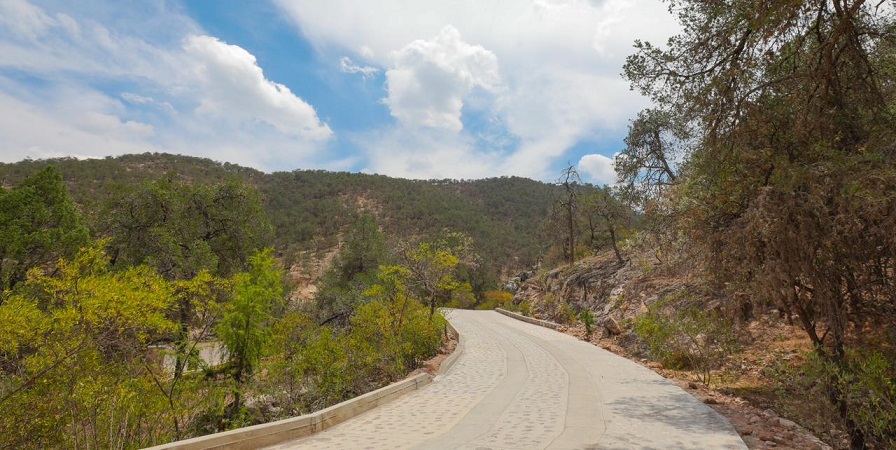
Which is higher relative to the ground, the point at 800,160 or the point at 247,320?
the point at 800,160

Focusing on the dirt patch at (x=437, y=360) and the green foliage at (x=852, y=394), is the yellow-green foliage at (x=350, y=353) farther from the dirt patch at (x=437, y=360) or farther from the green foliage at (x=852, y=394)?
the green foliage at (x=852, y=394)

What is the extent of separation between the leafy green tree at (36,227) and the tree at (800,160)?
66.0 feet

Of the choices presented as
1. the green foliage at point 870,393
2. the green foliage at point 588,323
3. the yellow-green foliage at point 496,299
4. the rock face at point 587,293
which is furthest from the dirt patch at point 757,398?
the yellow-green foliage at point 496,299

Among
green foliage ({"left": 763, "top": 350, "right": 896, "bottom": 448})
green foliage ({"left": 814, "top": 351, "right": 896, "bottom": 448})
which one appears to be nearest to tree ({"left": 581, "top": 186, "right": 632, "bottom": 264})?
green foliage ({"left": 763, "top": 350, "right": 896, "bottom": 448})

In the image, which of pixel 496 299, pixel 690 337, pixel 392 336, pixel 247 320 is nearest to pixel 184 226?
pixel 392 336

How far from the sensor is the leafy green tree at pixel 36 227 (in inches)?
642

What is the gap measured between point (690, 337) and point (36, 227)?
73.0ft

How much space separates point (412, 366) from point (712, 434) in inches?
328

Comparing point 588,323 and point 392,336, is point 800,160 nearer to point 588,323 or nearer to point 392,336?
point 392,336

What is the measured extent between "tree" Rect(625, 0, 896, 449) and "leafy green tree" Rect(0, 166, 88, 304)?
2013cm

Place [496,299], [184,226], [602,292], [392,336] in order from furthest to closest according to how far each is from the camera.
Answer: [496,299]
[602,292]
[184,226]
[392,336]

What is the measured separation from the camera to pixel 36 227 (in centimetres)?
1750

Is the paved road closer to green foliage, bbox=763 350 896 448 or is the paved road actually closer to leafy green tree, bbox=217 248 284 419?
green foliage, bbox=763 350 896 448

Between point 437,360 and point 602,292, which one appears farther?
point 602,292
